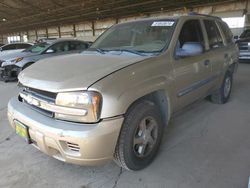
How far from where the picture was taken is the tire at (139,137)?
212 cm

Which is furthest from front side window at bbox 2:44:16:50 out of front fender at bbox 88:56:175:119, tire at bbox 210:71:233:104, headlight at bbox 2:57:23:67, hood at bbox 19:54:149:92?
front fender at bbox 88:56:175:119

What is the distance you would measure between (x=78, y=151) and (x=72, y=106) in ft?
1.24

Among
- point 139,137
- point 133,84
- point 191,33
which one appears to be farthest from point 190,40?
point 139,137

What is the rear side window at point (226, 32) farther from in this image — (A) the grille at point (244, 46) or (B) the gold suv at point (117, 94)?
(A) the grille at point (244, 46)

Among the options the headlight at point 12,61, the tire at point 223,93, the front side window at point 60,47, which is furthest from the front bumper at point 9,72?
the tire at point 223,93

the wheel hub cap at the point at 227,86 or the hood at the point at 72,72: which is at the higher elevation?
the hood at the point at 72,72

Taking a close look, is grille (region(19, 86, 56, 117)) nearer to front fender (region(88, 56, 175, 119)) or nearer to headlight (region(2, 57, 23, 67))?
front fender (region(88, 56, 175, 119))

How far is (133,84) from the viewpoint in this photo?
6.92ft

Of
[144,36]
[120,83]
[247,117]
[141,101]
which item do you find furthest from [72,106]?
[247,117]

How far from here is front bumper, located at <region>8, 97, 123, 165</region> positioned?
186 centimetres

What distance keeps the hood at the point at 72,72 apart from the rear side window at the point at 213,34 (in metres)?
1.68

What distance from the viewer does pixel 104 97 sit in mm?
1894

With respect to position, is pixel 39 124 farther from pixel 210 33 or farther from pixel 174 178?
pixel 210 33

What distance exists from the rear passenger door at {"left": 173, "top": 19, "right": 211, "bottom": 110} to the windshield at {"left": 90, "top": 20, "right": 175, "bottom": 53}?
0.20 m
